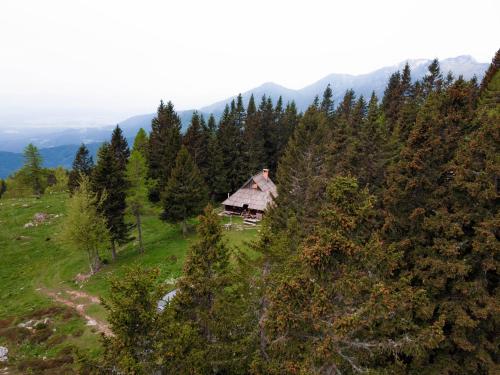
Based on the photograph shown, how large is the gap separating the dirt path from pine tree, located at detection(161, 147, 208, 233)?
12864mm

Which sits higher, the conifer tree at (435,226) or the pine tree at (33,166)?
the conifer tree at (435,226)

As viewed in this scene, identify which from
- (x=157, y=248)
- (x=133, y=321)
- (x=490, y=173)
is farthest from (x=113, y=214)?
(x=490, y=173)

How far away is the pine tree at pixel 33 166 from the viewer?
6925 centimetres

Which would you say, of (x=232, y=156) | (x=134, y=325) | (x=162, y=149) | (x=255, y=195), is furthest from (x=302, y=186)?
(x=162, y=149)

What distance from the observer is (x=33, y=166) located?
234 feet

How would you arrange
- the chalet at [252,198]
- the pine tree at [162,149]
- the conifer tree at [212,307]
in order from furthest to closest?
the pine tree at [162,149] < the chalet at [252,198] < the conifer tree at [212,307]

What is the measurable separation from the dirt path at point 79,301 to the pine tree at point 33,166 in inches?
1950

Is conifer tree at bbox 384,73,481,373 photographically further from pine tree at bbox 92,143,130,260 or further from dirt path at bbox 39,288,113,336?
pine tree at bbox 92,143,130,260

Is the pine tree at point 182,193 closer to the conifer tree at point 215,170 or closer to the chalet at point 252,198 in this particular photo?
the chalet at point 252,198

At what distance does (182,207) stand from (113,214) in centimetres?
788

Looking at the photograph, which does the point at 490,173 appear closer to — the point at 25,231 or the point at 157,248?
the point at 157,248

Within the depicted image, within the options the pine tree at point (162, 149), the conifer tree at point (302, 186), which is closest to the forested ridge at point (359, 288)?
the conifer tree at point (302, 186)

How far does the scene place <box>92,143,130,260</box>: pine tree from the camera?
34000mm

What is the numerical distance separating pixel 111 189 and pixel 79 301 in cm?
1189
